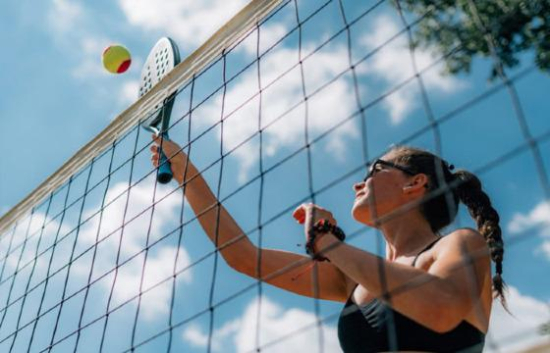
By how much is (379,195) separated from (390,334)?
50cm

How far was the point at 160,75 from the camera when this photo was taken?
3908 millimetres

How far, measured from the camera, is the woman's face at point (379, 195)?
2.23 meters

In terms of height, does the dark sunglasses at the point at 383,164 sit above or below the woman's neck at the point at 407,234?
above

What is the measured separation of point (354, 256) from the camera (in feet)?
6.02

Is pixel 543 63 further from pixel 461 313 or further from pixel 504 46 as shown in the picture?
pixel 461 313

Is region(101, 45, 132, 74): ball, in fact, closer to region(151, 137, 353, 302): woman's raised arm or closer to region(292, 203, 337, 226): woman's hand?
region(151, 137, 353, 302): woman's raised arm

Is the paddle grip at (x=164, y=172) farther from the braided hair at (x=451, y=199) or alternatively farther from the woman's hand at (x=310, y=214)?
the braided hair at (x=451, y=199)

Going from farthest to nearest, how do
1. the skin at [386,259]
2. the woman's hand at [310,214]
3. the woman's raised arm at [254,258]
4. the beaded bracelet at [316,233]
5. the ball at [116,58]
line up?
the ball at [116,58], the woman's raised arm at [254,258], the woman's hand at [310,214], the beaded bracelet at [316,233], the skin at [386,259]

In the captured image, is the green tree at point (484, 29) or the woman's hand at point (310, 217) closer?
the woman's hand at point (310, 217)

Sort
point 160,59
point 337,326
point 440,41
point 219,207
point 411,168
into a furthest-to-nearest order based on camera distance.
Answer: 1. point 160,59
2. point 440,41
3. point 219,207
4. point 411,168
5. point 337,326

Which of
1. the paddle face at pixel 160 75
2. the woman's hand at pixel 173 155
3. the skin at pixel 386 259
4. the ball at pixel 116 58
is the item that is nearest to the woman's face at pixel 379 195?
the skin at pixel 386 259

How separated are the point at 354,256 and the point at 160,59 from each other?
248 cm

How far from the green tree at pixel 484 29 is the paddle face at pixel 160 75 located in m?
1.28

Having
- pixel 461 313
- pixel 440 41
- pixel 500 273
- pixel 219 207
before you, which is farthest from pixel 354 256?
pixel 440 41
